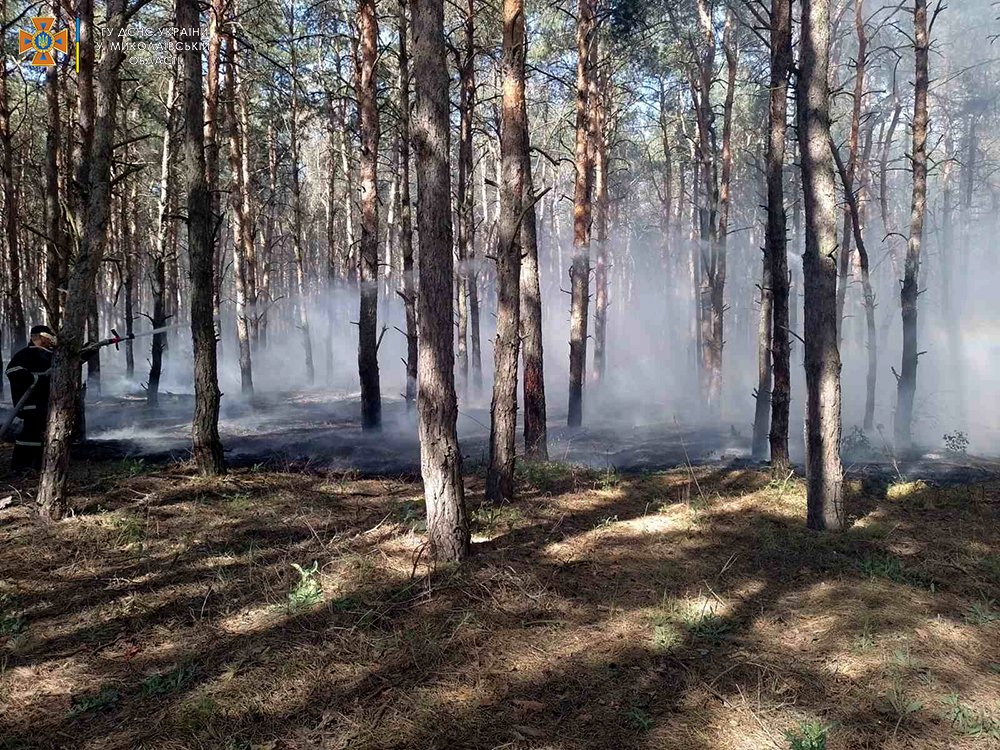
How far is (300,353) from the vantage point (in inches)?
1457

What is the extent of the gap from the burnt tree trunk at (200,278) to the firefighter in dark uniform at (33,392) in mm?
1846

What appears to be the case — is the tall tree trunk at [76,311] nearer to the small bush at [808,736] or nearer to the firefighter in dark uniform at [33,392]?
the firefighter in dark uniform at [33,392]

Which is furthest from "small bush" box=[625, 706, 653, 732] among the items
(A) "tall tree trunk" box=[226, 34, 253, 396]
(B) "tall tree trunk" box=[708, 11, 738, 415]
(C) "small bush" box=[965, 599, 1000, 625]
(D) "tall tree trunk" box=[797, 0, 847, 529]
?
(A) "tall tree trunk" box=[226, 34, 253, 396]

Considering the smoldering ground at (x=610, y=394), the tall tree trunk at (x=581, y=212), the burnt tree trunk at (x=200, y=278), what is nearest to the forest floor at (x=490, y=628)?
the burnt tree trunk at (x=200, y=278)

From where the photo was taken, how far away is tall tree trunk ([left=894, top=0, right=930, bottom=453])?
12.3m

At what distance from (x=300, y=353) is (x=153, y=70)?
2077 cm

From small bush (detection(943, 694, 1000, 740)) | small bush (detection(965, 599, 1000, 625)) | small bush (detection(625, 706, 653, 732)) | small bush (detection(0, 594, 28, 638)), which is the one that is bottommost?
small bush (detection(943, 694, 1000, 740))

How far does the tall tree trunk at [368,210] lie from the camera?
11.6 meters

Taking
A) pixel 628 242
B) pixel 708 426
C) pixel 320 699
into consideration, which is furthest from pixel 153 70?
pixel 628 242

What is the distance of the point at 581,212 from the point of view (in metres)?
13.8

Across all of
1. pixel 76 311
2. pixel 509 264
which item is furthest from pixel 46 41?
pixel 509 264

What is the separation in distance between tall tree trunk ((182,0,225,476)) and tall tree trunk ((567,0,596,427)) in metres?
8.22

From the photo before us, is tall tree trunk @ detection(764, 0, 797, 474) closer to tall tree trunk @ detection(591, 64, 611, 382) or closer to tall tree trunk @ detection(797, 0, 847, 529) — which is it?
tall tree trunk @ detection(797, 0, 847, 529)

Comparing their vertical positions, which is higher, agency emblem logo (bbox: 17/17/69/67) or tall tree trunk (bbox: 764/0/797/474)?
agency emblem logo (bbox: 17/17/69/67)
